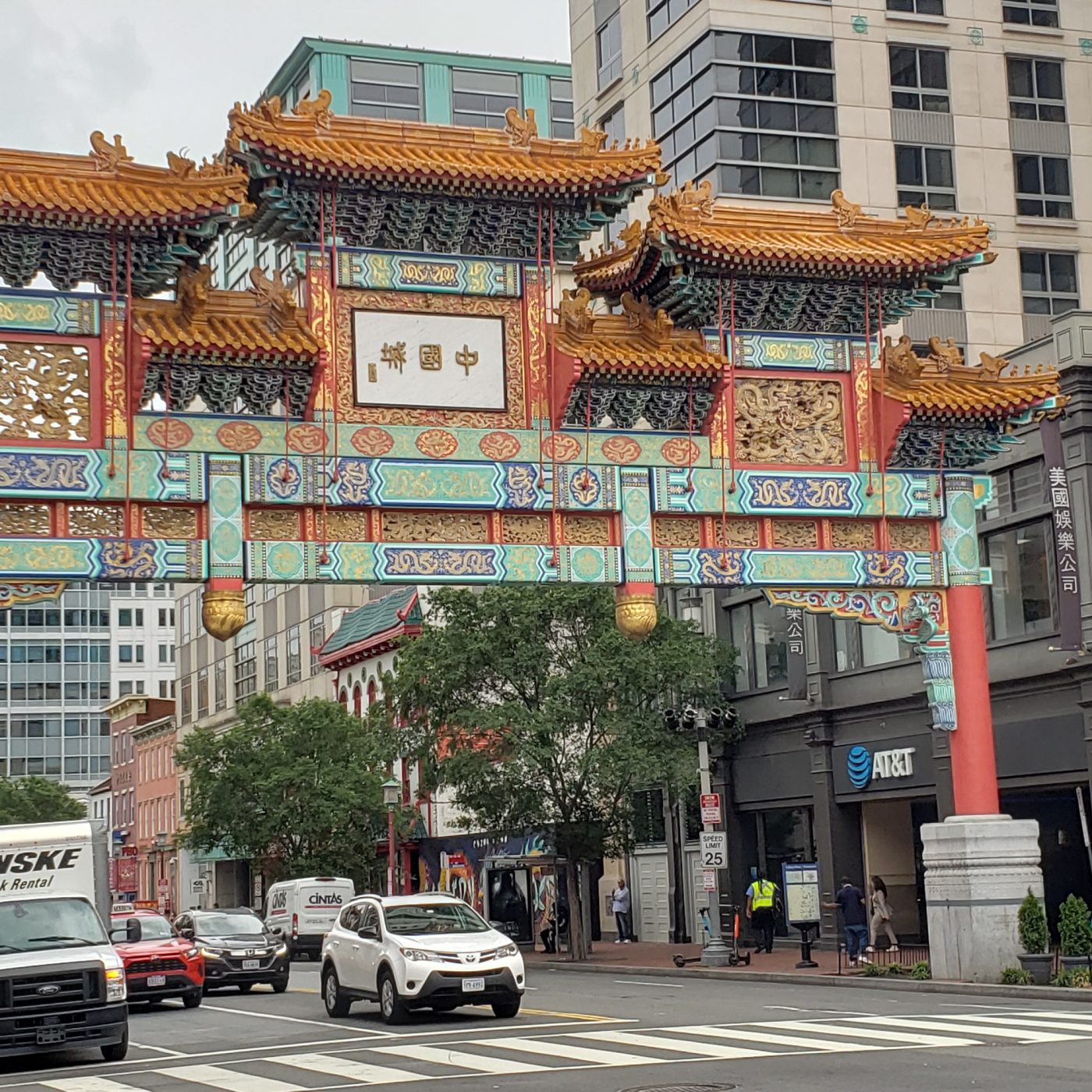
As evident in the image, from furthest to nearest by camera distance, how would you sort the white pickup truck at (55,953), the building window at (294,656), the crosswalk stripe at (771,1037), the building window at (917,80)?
the building window at (294,656), the building window at (917,80), the white pickup truck at (55,953), the crosswalk stripe at (771,1037)

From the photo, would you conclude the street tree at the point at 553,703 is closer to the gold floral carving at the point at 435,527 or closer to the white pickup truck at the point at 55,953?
the gold floral carving at the point at 435,527

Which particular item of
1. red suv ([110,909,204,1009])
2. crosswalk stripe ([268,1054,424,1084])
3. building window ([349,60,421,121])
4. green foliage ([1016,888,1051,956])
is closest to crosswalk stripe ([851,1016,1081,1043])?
green foliage ([1016,888,1051,956])

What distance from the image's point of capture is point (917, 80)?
145 ft

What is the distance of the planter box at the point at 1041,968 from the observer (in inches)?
966

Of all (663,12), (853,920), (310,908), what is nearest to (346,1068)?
(853,920)

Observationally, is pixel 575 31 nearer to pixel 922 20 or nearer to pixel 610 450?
pixel 922 20

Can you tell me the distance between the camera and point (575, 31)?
51.8 metres

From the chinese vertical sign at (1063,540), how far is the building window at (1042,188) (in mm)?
14959

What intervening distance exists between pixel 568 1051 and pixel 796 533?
10.9 meters

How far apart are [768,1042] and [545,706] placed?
2122cm

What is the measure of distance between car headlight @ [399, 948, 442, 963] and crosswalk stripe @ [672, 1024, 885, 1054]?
9.95ft

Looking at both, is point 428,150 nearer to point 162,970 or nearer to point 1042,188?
point 162,970

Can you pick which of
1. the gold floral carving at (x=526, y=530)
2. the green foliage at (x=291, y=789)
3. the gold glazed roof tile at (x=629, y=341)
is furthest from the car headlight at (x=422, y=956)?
the green foliage at (x=291, y=789)

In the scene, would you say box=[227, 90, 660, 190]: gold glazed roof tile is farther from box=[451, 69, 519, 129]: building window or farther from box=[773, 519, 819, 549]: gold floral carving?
box=[451, 69, 519, 129]: building window
